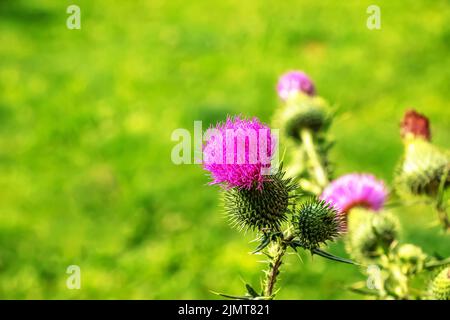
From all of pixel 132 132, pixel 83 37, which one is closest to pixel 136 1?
pixel 83 37

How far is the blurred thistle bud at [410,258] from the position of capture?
247 centimetres

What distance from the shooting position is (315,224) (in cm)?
193

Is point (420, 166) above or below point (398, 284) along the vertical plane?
above

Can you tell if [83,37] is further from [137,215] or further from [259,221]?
[259,221]

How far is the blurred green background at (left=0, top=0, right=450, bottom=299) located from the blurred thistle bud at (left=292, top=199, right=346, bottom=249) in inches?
48.7

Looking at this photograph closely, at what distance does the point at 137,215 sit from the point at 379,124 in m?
2.98

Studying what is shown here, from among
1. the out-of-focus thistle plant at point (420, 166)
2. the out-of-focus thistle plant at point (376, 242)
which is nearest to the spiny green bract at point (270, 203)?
the out-of-focus thistle plant at point (376, 242)

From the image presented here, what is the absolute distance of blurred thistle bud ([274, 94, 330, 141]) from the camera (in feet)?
11.8

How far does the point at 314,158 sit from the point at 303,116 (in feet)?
1.26

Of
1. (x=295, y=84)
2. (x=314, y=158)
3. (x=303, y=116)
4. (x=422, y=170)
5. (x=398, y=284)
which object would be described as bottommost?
(x=398, y=284)

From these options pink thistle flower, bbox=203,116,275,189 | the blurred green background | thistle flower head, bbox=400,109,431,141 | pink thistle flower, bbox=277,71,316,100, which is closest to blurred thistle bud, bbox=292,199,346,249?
pink thistle flower, bbox=203,116,275,189

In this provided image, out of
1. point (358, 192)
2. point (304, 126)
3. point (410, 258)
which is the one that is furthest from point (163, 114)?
point (410, 258)

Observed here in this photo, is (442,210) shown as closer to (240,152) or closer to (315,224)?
(315,224)

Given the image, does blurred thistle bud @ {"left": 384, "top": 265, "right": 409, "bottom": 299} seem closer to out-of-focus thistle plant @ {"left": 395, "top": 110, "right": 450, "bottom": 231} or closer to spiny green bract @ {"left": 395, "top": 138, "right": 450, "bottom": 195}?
out-of-focus thistle plant @ {"left": 395, "top": 110, "right": 450, "bottom": 231}
